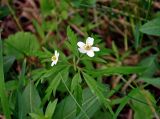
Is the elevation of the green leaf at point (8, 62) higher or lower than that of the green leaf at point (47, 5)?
lower

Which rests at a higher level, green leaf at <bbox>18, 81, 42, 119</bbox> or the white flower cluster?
the white flower cluster

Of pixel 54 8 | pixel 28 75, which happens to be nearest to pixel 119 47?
pixel 54 8

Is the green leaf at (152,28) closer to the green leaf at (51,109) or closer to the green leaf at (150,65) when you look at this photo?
the green leaf at (150,65)

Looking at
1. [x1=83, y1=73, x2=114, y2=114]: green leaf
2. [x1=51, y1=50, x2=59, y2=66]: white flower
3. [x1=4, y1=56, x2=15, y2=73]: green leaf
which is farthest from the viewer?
[x1=4, y1=56, x2=15, y2=73]: green leaf

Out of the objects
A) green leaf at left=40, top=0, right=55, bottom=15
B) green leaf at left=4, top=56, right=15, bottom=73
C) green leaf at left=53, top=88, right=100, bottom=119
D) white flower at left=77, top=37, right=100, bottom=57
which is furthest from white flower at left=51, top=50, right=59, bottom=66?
green leaf at left=40, top=0, right=55, bottom=15

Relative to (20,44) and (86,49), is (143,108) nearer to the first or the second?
(86,49)

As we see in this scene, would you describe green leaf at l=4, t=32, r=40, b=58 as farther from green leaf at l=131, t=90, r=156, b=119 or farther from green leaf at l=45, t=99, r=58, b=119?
green leaf at l=131, t=90, r=156, b=119

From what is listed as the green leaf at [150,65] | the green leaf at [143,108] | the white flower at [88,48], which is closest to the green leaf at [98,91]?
the white flower at [88,48]

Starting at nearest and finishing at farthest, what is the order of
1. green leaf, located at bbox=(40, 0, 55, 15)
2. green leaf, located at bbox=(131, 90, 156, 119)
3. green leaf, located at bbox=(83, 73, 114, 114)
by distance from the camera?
green leaf, located at bbox=(83, 73, 114, 114) → green leaf, located at bbox=(131, 90, 156, 119) → green leaf, located at bbox=(40, 0, 55, 15)

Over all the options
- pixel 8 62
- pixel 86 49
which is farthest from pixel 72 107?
pixel 8 62

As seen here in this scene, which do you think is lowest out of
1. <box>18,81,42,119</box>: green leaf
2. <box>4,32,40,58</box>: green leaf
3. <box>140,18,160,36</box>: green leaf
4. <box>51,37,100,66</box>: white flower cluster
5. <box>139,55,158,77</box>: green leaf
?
<box>139,55,158,77</box>: green leaf

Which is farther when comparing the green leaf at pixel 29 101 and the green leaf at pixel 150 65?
the green leaf at pixel 150 65
